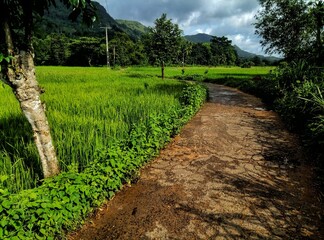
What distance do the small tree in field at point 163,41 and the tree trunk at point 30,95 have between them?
19079 millimetres

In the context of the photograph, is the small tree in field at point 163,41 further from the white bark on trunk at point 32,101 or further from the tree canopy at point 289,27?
the white bark on trunk at point 32,101

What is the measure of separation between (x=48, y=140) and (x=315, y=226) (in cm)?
351

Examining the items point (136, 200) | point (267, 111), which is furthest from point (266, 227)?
point (267, 111)

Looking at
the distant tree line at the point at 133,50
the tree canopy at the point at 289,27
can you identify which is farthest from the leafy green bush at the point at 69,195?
the tree canopy at the point at 289,27

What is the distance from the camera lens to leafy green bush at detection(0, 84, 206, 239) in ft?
7.72

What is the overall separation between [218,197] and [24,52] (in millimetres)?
3182

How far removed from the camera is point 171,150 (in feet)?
18.7

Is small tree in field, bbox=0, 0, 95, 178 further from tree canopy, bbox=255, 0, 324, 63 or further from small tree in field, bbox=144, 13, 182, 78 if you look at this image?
small tree in field, bbox=144, 13, 182, 78

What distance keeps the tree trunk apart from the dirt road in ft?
3.26

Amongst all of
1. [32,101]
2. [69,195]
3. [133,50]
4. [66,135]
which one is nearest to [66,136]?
[66,135]

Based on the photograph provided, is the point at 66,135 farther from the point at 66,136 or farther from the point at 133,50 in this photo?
the point at 133,50

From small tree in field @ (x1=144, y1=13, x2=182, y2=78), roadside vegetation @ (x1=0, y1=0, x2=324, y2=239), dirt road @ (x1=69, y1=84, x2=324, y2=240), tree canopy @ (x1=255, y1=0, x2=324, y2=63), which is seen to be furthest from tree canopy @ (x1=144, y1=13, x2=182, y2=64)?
dirt road @ (x1=69, y1=84, x2=324, y2=240)

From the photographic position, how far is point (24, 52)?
118 inches

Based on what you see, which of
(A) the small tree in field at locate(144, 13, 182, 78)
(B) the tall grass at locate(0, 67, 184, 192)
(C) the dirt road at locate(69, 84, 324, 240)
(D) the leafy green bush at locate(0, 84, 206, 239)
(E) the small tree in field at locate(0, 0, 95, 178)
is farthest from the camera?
(A) the small tree in field at locate(144, 13, 182, 78)
